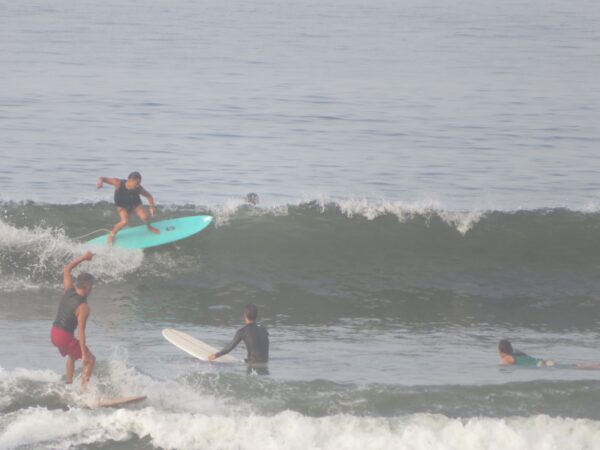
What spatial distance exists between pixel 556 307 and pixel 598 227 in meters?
3.71

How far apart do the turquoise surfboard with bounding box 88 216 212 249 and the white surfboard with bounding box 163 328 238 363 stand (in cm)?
431

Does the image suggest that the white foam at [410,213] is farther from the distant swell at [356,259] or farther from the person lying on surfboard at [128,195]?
the person lying on surfboard at [128,195]

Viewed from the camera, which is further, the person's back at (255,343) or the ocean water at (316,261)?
the person's back at (255,343)

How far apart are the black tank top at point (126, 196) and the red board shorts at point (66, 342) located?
634 centimetres

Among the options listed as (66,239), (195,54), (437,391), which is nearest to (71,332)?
(437,391)

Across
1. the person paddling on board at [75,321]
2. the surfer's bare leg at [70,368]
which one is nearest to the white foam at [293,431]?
the person paddling on board at [75,321]

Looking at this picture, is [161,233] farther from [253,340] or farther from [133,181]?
[253,340]

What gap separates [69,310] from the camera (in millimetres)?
10953

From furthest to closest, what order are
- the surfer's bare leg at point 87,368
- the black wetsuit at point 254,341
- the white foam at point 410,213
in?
the white foam at point 410,213, the black wetsuit at point 254,341, the surfer's bare leg at point 87,368

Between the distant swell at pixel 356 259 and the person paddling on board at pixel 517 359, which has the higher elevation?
the distant swell at pixel 356 259

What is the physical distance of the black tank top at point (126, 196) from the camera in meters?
17.2

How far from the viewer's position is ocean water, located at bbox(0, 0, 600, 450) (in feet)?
35.2

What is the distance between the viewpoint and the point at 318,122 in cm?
3975

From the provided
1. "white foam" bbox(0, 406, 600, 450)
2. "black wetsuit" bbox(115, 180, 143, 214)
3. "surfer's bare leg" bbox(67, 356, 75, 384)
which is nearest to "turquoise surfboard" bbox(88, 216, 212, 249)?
"black wetsuit" bbox(115, 180, 143, 214)
